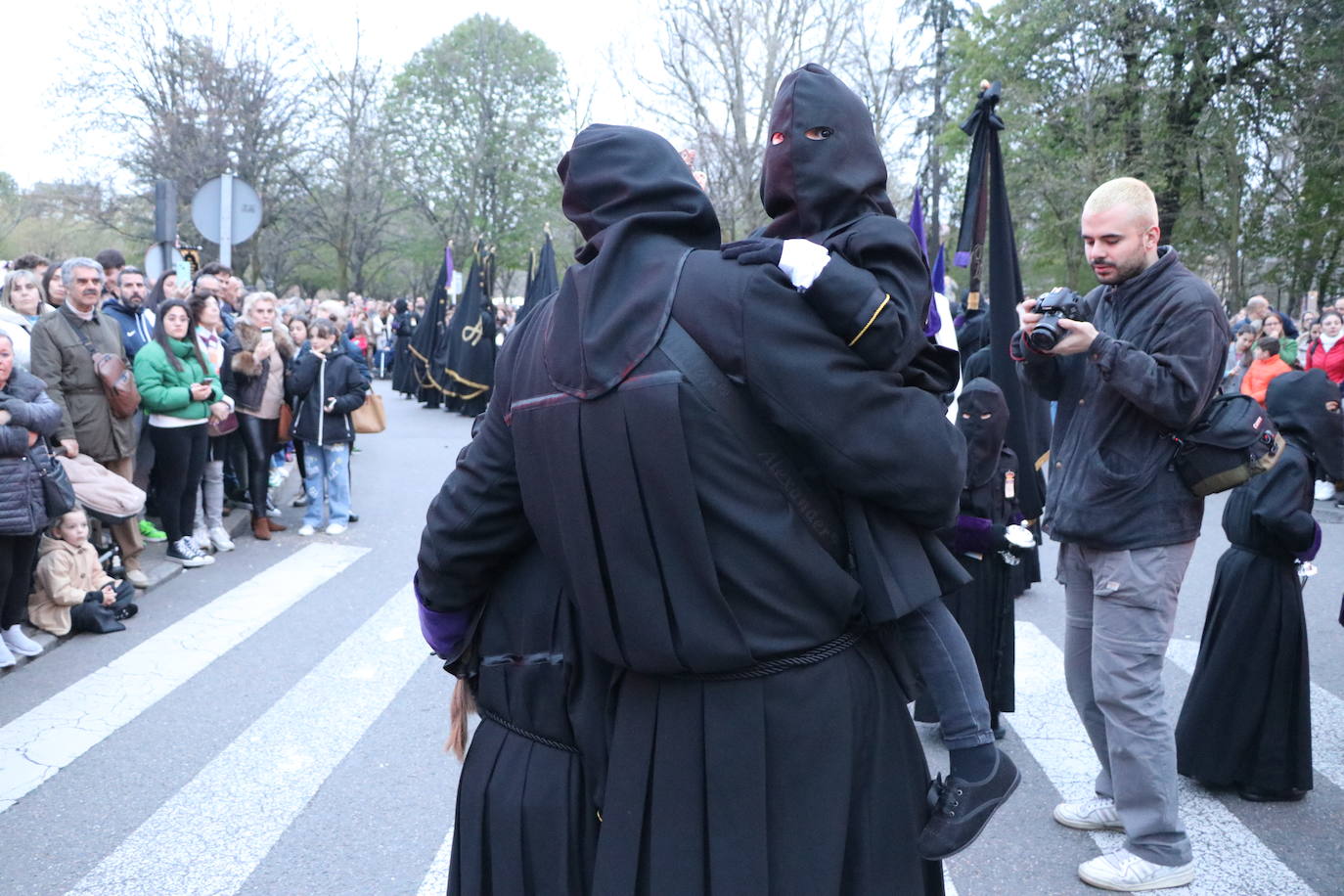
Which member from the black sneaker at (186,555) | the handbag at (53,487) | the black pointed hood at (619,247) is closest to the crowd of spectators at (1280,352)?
the black sneaker at (186,555)

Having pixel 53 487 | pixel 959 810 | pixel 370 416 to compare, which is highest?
pixel 959 810

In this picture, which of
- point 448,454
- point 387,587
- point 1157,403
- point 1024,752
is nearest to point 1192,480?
point 1157,403

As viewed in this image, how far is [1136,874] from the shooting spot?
3727 millimetres

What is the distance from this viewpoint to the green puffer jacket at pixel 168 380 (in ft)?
26.3

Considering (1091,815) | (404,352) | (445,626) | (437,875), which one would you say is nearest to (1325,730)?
(1091,815)

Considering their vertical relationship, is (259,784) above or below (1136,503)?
below

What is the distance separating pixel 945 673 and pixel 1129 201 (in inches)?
89.2

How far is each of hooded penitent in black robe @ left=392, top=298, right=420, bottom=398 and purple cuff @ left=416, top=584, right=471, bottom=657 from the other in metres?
22.1

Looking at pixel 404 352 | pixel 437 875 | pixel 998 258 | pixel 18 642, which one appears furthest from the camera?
pixel 404 352

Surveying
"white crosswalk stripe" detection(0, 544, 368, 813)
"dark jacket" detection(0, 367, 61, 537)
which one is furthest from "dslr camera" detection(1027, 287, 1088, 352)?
"dark jacket" detection(0, 367, 61, 537)

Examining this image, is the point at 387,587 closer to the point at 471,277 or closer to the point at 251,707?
the point at 251,707

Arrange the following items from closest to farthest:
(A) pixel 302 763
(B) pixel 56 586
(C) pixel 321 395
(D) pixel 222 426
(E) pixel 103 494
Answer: (A) pixel 302 763, (B) pixel 56 586, (E) pixel 103 494, (D) pixel 222 426, (C) pixel 321 395

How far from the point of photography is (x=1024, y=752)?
5.10 meters

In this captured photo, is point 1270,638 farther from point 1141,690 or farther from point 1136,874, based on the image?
point 1136,874
